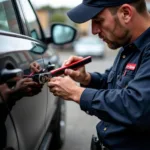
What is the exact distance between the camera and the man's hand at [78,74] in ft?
6.58

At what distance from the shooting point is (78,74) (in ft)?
7.11

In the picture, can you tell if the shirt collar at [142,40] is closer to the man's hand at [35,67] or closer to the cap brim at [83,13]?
the cap brim at [83,13]

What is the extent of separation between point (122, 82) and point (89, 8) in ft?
1.51

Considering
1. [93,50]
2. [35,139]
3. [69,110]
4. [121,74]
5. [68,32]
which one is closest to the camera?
[121,74]

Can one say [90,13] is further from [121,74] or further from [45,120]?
[45,120]

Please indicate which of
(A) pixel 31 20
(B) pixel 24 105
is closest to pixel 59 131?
(A) pixel 31 20

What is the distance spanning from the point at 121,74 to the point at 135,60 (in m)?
0.15

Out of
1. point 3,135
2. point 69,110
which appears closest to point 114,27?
point 3,135

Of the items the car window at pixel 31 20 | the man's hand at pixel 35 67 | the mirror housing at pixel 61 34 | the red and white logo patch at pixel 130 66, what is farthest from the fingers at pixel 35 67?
the mirror housing at pixel 61 34

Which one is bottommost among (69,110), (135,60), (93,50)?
(93,50)

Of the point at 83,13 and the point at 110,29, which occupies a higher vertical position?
the point at 83,13

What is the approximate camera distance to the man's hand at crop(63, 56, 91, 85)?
2006 mm

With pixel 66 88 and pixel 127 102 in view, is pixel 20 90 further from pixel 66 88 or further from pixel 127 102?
pixel 127 102

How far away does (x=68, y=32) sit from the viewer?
3713 mm
